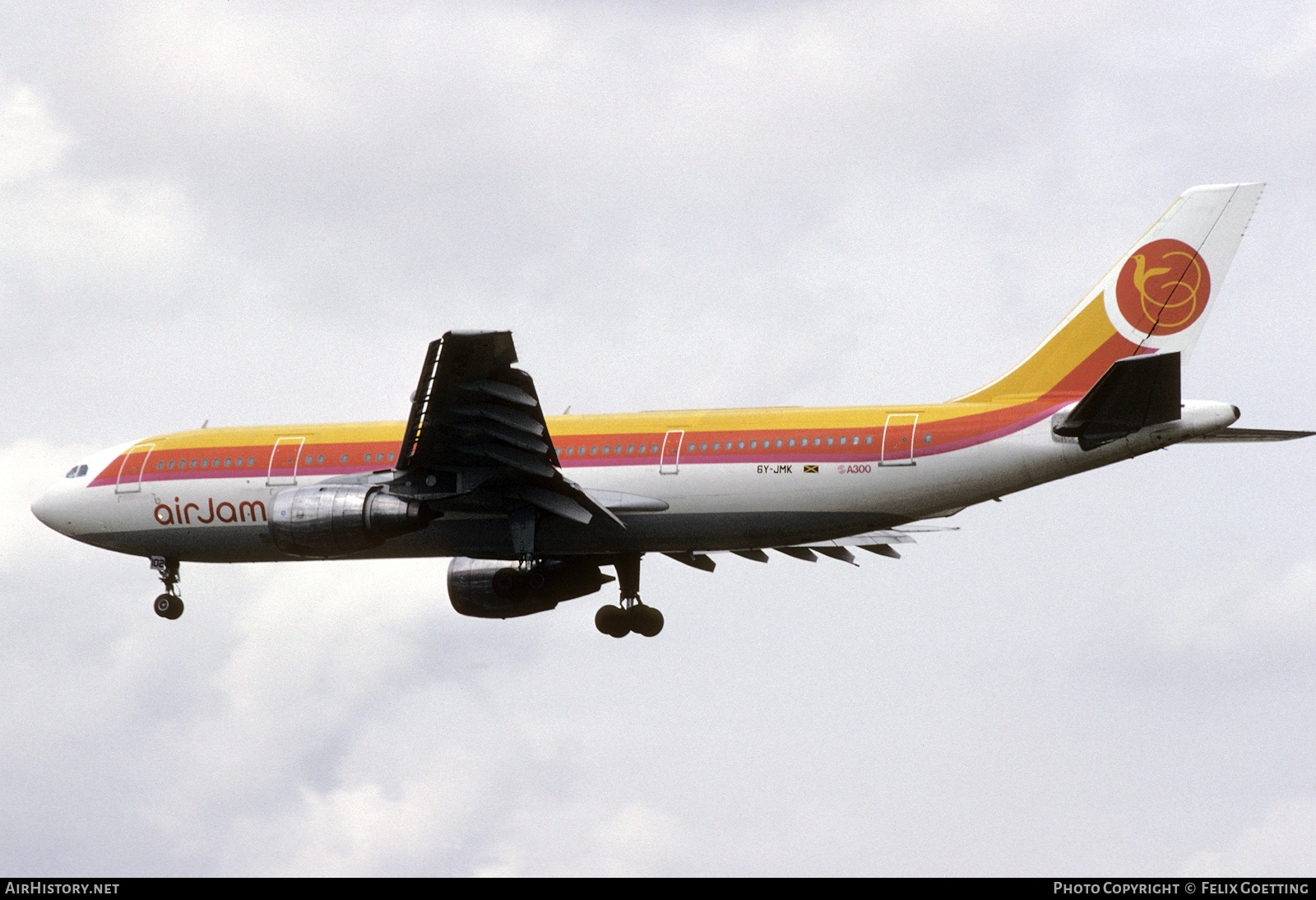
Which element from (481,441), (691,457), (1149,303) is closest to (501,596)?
(481,441)

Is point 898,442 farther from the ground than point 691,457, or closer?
closer

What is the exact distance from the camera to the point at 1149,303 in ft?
99.8

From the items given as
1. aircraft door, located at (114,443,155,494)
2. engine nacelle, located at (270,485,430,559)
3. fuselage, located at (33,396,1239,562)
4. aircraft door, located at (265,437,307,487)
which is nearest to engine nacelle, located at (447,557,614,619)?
fuselage, located at (33,396,1239,562)

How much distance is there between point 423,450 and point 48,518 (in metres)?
11.1

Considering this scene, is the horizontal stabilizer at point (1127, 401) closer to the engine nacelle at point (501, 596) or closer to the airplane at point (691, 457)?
the airplane at point (691, 457)

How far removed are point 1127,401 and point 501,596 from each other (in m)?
13.5

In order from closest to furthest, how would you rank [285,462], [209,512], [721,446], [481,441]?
[481,441] < [721,446] < [285,462] < [209,512]

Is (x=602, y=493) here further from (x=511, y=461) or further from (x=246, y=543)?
(x=246, y=543)

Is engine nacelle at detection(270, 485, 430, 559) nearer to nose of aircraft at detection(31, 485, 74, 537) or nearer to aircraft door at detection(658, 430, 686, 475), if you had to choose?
aircraft door at detection(658, 430, 686, 475)

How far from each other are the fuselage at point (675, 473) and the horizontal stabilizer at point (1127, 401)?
0.89 ft

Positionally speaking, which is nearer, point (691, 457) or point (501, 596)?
point (691, 457)

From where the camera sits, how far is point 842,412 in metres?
31.7

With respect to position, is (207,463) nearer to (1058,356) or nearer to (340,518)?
(340,518)

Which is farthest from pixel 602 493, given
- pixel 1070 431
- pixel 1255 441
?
pixel 1255 441
